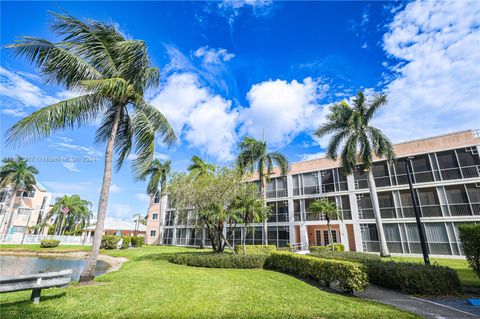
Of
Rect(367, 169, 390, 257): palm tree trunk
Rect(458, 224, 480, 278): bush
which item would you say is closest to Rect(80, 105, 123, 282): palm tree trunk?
Rect(458, 224, 480, 278): bush

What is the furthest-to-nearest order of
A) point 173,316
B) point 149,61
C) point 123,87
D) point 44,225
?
point 44,225 < point 149,61 < point 123,87 < point 173,316

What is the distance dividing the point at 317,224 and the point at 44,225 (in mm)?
52627

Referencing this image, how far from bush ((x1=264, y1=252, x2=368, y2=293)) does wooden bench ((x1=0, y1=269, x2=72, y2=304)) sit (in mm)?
8541

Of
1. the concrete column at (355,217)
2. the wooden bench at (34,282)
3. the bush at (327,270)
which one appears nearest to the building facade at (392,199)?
the concrete column at (355,217)

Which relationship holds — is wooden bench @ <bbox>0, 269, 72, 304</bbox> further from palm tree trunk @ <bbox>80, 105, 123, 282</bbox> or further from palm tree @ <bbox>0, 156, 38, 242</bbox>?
palm tree @ <bbox>0, 156, 38, 242</bbox>

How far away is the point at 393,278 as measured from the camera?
27.4 ft

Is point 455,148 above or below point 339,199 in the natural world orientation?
above

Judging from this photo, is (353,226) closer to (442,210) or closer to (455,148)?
(442,210)

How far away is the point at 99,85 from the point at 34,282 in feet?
20.9

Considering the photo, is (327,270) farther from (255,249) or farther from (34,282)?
(255,249)

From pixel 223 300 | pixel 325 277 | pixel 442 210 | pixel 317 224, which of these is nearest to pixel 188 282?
pixel 223 300

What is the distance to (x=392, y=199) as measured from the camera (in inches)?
866

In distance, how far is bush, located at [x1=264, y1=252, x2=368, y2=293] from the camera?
24.5 feet

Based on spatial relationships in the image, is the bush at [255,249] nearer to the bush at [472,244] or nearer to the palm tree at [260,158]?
the palm tree at [260,158]
